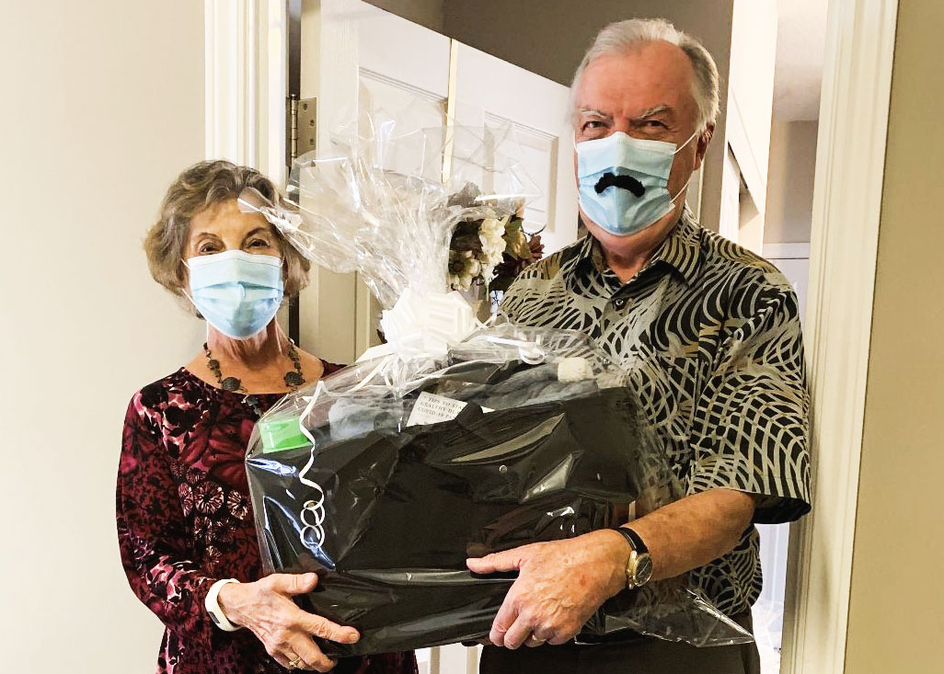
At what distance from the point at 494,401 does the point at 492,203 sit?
0.91ft

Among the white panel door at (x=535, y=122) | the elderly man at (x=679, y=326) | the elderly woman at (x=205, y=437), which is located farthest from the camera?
the white panel door at (x=535, y=122)

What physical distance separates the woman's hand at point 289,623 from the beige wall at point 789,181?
360cm

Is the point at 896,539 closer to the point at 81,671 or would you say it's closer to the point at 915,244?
the point at 915,244

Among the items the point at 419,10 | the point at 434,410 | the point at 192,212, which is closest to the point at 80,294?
the point at 192,212

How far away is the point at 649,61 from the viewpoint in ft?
2.72

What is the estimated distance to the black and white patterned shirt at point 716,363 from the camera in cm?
77

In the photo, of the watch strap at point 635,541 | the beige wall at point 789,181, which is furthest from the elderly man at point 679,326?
the beige wall at point 789,181

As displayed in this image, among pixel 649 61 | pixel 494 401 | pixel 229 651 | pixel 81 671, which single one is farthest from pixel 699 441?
pixel 81 671

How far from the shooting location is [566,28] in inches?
91.7

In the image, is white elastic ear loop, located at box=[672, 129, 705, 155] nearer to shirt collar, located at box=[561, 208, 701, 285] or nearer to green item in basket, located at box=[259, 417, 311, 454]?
shirt collar, located at box=[561, 208, 701, 285]

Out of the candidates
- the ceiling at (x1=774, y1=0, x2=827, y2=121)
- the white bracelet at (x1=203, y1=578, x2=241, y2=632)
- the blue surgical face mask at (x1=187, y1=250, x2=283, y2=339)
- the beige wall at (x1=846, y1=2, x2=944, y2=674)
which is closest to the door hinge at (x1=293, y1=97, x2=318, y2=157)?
the blue surgical face mask at (x1=187, y1=250, x2=283, y2=339)

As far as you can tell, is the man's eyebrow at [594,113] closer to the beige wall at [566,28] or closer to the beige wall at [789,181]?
the beige wall at [566,28]

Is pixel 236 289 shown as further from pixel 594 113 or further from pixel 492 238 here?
pixel 594 113

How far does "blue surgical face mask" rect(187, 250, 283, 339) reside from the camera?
0.96 meters
